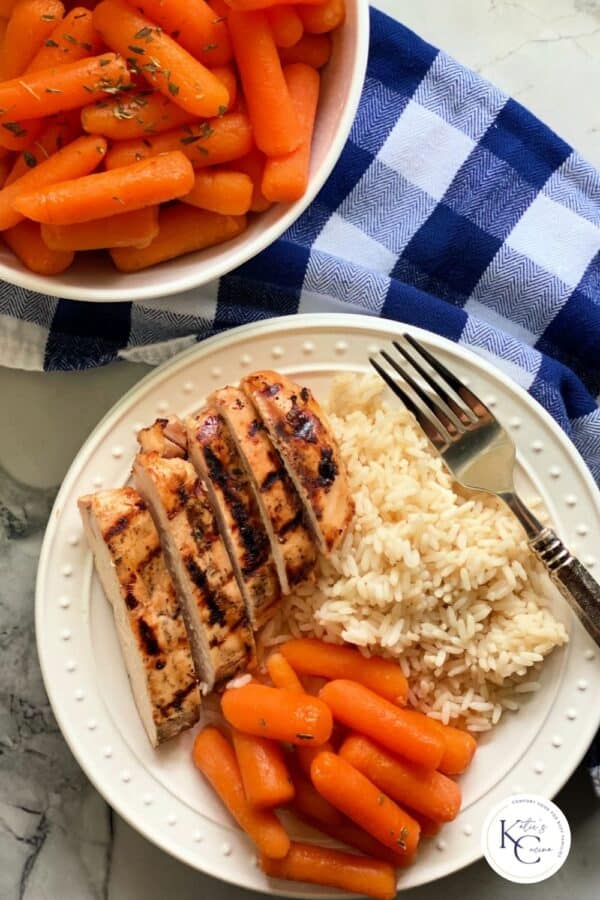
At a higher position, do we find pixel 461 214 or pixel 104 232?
pixel 461 214

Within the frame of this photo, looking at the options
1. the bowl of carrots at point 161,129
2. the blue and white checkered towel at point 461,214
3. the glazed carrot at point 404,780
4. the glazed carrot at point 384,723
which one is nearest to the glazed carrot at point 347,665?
the glazed carrot at point 384,723

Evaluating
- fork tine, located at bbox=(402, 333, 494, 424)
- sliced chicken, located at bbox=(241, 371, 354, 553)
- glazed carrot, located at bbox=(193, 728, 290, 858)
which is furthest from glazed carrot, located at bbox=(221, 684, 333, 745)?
fork tine, located at bbox=(402, 333, 494, 424)

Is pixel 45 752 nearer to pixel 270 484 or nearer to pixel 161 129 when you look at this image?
pixel 270 484

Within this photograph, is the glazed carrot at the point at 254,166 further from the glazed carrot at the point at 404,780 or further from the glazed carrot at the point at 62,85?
the glazed carrot at the point at 404,780

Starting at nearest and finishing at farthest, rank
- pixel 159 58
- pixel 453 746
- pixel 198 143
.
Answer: pixel 159 58 < pixel 198 143 < pixel 453 746

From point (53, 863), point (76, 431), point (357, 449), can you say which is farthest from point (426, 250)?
point (53, 863)

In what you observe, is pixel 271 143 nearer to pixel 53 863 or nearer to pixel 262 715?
pixel 262 715

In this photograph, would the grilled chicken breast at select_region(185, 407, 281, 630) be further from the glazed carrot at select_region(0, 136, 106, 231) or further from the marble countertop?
the glazed carrot at select_region(0, 136, 106, 231)

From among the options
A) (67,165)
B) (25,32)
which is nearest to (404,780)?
(67,165)
